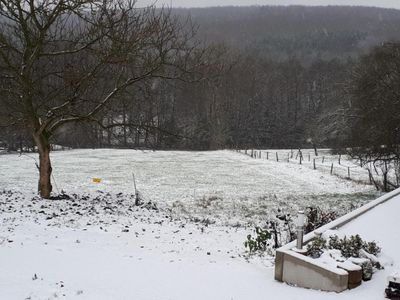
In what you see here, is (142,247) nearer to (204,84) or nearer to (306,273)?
(306,273)

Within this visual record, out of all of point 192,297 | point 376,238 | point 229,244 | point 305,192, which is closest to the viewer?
point 192,297

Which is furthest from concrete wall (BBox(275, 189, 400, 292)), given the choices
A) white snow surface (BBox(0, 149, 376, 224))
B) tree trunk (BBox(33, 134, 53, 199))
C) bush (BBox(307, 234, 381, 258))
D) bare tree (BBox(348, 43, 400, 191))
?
bare tree (BBox(348, 43, 400, 191))

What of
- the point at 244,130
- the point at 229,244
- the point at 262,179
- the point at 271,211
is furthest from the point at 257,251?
the point at 244,130

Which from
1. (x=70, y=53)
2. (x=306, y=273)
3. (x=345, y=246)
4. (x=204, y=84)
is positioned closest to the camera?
(x=306, y=273)

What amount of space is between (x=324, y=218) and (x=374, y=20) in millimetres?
204452

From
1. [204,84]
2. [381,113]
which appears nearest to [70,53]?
[204,84]

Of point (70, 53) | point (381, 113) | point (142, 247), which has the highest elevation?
point (70, 53)

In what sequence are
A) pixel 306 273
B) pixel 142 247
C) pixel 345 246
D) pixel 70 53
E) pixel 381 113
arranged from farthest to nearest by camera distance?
1. pixel 381 113
2. pixel 70 53
3. pixel 142 247
4. pixel 345 246
5. pixel 306 273

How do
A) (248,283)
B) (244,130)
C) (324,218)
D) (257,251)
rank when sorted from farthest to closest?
(244,130) → (324,218) → (257,251) → (248,283)

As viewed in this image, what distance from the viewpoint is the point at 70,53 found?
15016 millimetres

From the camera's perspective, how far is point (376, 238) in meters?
8.64

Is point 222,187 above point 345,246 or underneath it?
underneath

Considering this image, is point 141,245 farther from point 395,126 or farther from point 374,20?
point 374,20

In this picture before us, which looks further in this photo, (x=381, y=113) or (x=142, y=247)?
(x=381, y=113)
